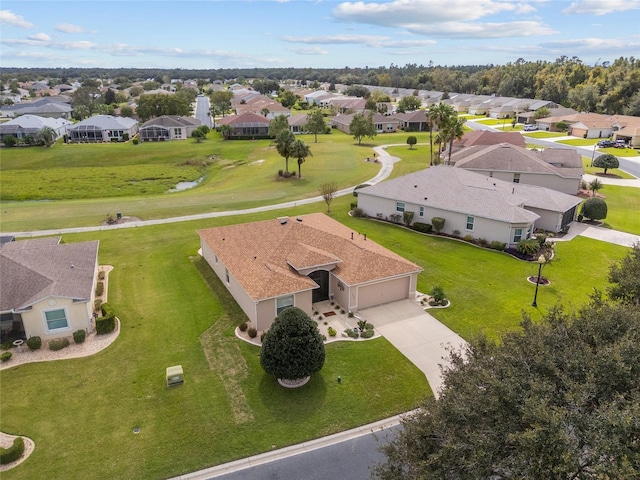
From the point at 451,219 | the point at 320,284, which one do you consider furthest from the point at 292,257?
the point at 451,219

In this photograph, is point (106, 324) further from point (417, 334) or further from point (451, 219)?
point (451, 219)

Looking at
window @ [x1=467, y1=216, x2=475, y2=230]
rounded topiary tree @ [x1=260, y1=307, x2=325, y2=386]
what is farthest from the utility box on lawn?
window @ [x1=467, y1=216, x2=475, y2=230]

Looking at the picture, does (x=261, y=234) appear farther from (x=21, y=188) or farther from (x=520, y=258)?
(x=21, y=188)

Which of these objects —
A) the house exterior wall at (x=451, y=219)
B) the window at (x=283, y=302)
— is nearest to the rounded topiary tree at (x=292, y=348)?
the window at (x=283, y=302)

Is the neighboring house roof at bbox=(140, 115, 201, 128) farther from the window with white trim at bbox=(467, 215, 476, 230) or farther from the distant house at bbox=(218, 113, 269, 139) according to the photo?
the window with white trim at bbox=(467, 215, 476, 230)

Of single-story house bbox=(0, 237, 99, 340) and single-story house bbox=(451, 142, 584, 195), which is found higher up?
single-story house bbox=(451, 142, 584, 195)

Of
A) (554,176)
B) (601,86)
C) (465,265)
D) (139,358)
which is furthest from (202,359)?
(601,86)

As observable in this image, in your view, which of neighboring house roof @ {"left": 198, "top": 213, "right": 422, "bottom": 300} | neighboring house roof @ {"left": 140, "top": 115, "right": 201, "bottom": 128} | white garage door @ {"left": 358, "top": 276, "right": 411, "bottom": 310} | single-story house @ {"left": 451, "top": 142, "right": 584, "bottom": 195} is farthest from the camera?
neighboring house roof @ {"left": 140, "top": 115, "right": 201, "bottom": 128}
